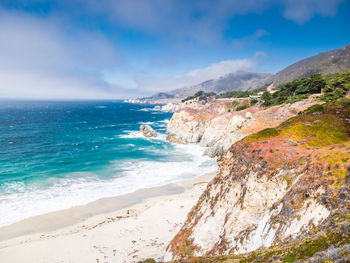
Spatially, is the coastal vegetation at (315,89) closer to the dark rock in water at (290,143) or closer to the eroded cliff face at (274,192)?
the eroded cliff face at (274,192)

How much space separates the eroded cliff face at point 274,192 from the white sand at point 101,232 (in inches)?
202

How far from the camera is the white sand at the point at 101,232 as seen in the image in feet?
53.6

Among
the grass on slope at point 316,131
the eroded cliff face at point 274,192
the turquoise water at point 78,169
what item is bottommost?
the turquoise water at point 78,169

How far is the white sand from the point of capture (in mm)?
16328

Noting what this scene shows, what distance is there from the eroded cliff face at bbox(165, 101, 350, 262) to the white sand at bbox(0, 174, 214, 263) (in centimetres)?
512

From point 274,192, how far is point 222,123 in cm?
4233

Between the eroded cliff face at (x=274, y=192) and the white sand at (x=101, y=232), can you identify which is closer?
the eroded cliff face at (x=274, y=192)

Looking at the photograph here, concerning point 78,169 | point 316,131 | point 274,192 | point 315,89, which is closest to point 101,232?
point 274,192

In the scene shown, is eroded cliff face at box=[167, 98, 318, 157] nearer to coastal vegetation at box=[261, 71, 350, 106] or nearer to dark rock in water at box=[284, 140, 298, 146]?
coastal vegetation at box=[261, 71, 350, 106]

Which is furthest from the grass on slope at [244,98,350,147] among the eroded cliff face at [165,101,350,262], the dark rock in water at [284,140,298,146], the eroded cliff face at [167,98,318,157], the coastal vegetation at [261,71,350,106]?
the coastal vegetation at [261,71,350,106]

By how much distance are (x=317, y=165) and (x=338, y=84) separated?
40.9 meters

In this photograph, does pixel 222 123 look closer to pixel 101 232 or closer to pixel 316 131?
pixel 316 131

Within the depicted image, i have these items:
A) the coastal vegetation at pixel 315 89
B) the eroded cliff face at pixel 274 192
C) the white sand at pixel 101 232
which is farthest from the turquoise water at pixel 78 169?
the coastal vegetation at pixel 315 89

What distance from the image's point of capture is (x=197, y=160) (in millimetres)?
44062
